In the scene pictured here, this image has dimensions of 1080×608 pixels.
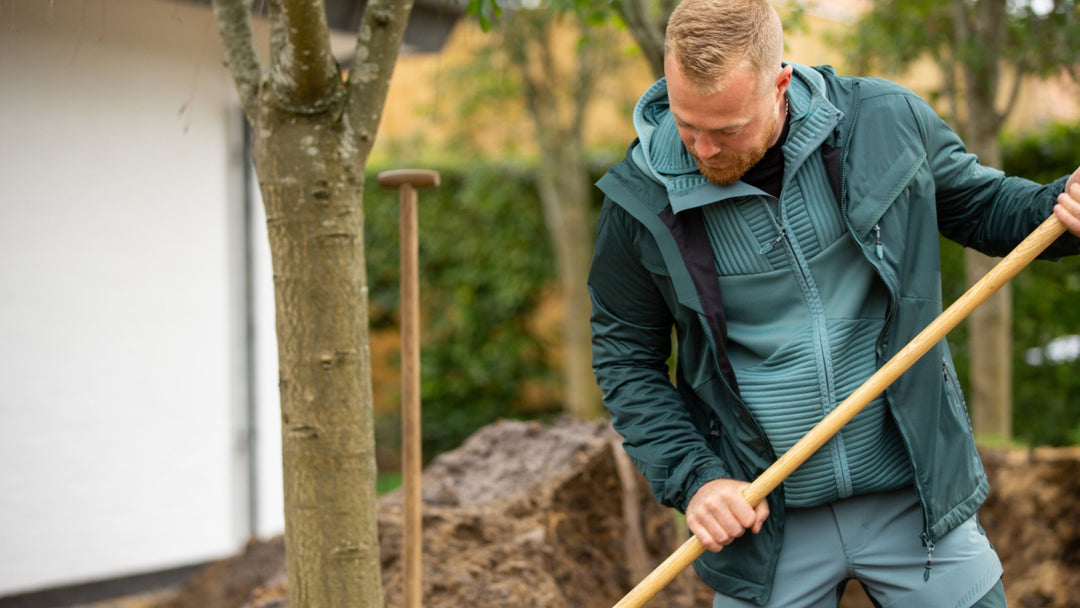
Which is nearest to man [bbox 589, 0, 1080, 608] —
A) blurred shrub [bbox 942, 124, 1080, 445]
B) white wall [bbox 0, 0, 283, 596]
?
white wall [bbox 0, 0, 283, 596]

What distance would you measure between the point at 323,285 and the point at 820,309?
3.83 ft

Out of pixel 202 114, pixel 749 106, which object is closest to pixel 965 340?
pixel 202 114

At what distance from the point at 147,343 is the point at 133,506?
36.6 inches

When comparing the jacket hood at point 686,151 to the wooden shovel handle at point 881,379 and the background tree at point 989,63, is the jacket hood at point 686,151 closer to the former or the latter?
the wooden shovel handle at point 881,379

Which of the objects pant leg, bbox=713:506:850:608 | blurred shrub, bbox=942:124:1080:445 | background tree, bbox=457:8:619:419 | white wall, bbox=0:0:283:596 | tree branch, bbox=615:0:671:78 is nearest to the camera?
pant leg, bbox=713:506:850:608

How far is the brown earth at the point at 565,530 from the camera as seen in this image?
11.4ft

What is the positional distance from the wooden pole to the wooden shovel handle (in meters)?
1.03

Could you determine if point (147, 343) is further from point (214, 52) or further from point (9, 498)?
point (214, 52)

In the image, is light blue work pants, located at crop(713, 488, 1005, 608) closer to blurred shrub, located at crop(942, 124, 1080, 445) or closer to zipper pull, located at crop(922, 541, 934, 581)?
zipper pull, located at crop(922, 541, 934, 581)

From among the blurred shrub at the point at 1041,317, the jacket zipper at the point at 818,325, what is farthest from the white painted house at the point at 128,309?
the blurred shrub at the point at 1041,317

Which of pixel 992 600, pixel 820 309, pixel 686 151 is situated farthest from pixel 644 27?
pixel 992 600

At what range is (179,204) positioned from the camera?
17.8ft

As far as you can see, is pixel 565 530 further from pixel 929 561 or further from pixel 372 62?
pixel 372 62

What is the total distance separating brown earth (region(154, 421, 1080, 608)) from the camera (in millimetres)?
3471
